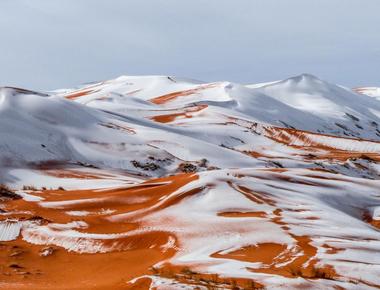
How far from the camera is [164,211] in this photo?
17.7 metres

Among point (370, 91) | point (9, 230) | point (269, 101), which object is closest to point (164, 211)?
point (9, 230)

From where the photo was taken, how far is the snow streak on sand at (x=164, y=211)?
11195 millimetres

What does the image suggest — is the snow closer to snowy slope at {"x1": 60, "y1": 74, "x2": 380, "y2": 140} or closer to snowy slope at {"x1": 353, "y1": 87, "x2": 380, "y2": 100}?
snowy slope at {"x1": 60, "y1": 74, "x2": 380, "y2": 140}

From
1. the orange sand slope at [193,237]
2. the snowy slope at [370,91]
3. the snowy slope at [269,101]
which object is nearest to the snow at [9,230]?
the orange sand slope at [193,237]

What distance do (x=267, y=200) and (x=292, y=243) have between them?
6.09 meters

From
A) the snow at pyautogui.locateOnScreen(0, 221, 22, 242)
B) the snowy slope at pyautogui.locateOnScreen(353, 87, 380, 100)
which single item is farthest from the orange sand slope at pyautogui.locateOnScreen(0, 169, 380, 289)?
the snowy slope at pyautogui.locateOnScreen(353, 87, 380, 100)

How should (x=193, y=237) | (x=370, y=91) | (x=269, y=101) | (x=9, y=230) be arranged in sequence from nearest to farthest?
(x=193, y=237)
(x=9, y=230)
(x=269, y=101)
(x=370, y=91)

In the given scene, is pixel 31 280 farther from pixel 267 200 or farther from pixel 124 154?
pixel 124 154

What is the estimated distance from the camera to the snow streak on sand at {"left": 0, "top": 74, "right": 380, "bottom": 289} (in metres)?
11.2

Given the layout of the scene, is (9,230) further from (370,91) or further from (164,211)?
(370,91)

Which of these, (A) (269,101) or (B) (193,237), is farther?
(A) (269,101)

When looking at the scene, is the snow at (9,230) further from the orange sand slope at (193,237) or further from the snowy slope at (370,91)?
the snowy slope at (370,91)

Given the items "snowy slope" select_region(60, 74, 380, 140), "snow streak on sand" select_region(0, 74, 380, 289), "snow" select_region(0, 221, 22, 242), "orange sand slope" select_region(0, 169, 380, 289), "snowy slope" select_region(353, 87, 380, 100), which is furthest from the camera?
"snowy slope" select_region(353, 87, 380, 100)

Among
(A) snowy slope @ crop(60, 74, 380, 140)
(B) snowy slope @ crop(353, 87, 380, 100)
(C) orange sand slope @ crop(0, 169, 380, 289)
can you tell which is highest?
(B) snowy slope @ crop(353, 87, 380, 100)
